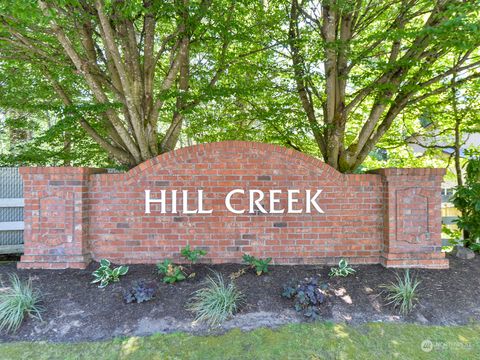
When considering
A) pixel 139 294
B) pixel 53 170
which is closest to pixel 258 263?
pixel 139 294

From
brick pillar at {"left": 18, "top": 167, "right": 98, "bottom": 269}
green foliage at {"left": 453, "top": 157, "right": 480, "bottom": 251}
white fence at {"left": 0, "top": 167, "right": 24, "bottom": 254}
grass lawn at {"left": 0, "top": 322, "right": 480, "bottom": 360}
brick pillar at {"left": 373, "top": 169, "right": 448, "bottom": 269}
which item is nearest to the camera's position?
grass lawn at {"left": 0, "top": 322, "right": 480, "bottom": 360}

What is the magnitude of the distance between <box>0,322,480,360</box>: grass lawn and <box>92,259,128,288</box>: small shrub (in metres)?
0.96

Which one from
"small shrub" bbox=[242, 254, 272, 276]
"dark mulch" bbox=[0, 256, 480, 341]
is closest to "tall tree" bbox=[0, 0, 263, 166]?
"dark mulch" bbox=[0, 256, 480, 341]

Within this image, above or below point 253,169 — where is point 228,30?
above

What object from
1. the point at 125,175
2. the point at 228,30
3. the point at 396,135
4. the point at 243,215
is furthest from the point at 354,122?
the point at 125,175

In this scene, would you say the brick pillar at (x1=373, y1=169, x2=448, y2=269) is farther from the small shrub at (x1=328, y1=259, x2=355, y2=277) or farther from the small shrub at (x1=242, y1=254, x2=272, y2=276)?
the small shrub at (x1=242, y1=254, x2=272, y2=276)

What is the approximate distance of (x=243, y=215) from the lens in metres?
4.59

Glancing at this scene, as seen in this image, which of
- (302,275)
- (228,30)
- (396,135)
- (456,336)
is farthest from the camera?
(396,135)

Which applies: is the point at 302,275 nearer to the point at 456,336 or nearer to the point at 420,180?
the point at 456,336

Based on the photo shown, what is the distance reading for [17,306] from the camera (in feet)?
10.9

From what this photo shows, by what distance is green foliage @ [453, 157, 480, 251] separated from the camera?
16.7ft

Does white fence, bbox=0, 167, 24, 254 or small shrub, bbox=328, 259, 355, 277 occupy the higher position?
white fence, bbox=0, 167, 24, 254

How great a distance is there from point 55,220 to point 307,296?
3.57 meters

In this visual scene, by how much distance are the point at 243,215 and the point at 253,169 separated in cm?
70
